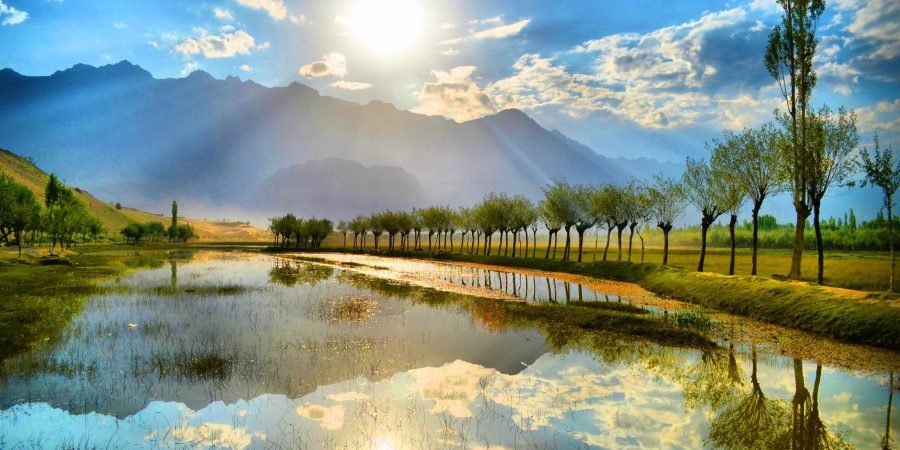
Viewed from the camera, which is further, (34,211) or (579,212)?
(34,211)

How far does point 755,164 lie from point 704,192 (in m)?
8.18

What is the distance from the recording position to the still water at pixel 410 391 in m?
12.1

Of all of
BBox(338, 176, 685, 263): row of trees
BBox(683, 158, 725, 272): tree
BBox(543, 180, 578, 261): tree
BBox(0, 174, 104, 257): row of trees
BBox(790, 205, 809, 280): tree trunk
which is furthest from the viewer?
BBox(543, 180, 578, 261): tree

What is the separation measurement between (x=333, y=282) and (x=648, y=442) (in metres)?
43.4

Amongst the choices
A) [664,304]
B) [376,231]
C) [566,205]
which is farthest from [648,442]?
[376,231]

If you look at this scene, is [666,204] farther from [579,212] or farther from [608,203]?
[579,212]

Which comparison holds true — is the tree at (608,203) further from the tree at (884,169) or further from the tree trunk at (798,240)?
the tree at (884,169)

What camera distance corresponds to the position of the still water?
1210cm

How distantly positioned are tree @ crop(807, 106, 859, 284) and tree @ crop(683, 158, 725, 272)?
482 inches

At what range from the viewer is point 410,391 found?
51.5 ft

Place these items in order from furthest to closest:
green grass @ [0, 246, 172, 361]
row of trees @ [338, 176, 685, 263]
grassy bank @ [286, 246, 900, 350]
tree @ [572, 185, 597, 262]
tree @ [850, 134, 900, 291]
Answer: tree @ [572, 185, 597, 262]
row of trees @ [338, 176, 685, 263]
tree @ [850, 134, 900, 291]
grassy bank @ [286, 246, 900, 350]
green grass @ [0, 246, 172, 361]

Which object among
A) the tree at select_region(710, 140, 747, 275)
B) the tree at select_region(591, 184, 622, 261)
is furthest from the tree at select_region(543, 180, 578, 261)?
the tree at select_region(710, 140, 747, 275)

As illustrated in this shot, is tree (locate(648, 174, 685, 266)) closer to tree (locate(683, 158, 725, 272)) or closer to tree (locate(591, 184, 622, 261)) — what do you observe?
tree (locate(683, 158, 725, 272))

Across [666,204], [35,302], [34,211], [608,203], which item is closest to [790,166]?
[666,204]
